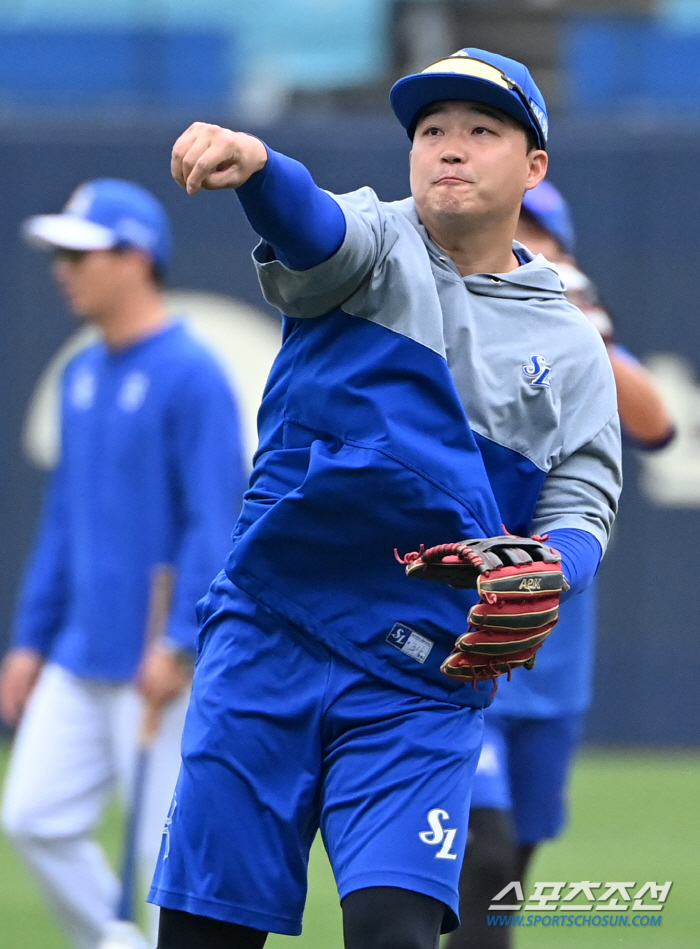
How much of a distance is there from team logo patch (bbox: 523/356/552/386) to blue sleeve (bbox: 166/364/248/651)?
7.43 feet

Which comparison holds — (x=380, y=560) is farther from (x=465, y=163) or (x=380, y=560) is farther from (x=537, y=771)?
(x=537, y=771)

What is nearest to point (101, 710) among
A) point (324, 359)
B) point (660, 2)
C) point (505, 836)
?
point (505, 836)

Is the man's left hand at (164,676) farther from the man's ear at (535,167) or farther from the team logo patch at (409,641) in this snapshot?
the man's ear at (535,167)

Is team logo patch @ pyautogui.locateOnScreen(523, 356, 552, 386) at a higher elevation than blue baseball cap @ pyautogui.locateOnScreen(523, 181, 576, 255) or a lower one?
lower

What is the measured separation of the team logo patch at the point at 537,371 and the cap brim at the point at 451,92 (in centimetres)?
48

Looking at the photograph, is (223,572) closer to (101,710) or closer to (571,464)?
(571,464)

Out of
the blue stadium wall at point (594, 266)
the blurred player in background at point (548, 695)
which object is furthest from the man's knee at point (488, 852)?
the blue stadium wall at point (594, 266)

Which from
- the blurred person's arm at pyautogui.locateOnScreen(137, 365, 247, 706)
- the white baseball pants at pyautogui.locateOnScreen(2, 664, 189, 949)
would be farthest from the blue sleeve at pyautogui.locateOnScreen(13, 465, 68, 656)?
the blurred person's arm at pyautogui.locateOnScreen(137, 365, 247, 706)

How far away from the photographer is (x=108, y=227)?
599 cm

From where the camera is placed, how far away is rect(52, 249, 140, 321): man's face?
593 cm

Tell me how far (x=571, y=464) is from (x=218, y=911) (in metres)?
1.12

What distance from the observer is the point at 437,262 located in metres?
3.36

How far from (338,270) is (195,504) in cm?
255

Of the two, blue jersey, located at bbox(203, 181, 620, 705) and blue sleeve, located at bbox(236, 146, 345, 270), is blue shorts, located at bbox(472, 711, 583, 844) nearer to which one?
blue jersey, located at bbox(203, 181, 620, 705)
